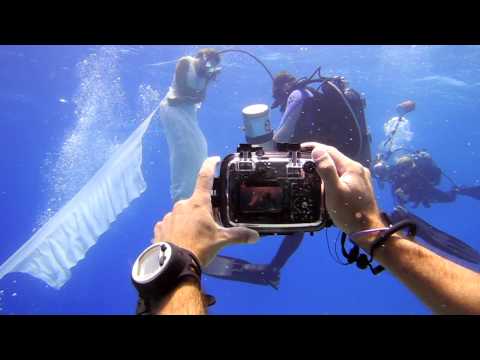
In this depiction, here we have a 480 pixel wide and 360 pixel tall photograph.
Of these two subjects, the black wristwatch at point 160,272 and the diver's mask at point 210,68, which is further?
the diver's mask at point 210,68

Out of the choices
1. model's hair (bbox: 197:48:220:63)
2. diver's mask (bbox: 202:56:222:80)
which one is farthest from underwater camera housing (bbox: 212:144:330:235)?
model's hair (bbox: 197:48:220:63)

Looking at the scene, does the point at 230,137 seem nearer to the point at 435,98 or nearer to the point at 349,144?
the point at 435,98

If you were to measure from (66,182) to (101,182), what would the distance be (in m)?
22.3

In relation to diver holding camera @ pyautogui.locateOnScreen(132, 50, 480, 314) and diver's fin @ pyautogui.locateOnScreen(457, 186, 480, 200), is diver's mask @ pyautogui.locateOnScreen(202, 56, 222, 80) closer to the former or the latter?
diver holding camera @ pyautogui.locateOnScreen(132, 50, 480, 314)

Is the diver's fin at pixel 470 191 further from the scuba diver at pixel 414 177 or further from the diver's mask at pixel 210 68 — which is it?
the diver's mask at pixel 210 68

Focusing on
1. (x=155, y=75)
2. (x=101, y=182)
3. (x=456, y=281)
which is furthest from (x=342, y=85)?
(x=155, y=75)

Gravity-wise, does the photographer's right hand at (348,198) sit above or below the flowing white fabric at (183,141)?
above

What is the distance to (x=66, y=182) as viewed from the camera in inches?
1217

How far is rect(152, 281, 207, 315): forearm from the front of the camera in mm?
1328

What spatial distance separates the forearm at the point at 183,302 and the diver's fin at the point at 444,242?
19.9 ft

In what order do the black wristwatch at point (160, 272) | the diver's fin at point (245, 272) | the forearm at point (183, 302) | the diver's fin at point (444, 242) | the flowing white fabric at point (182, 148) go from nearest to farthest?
the forearm at point (183, 302), the black wristwatch at point (160, 272), the diver's fin at point (444, 242), the flowing white fabric at point (182, 148), the diver's fin at point (245, 272)

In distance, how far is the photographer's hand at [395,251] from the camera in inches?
63.9

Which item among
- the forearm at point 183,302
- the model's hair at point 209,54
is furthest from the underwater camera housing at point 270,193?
the model's hair at point 209,54

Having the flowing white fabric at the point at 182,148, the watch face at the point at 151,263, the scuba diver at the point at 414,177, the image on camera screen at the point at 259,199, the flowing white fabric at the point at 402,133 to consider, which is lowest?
the flowing white fabric at the point at 402,133
